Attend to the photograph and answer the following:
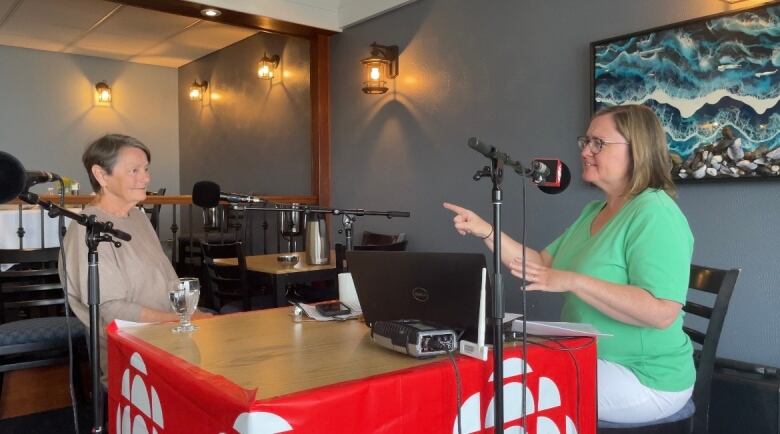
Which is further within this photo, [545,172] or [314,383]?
[545,172]

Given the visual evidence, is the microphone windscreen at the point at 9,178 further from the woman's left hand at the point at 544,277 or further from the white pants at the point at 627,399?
the white pants at the point at 627,399

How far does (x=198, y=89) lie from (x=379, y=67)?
3831 mm

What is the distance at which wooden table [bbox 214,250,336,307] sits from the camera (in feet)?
10.6

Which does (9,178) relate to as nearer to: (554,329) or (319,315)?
(319,315)

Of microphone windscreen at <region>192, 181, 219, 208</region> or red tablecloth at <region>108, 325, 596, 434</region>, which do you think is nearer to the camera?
red tablecloth at <region>108, 325, 596, 434</region>

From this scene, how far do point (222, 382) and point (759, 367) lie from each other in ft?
7.26

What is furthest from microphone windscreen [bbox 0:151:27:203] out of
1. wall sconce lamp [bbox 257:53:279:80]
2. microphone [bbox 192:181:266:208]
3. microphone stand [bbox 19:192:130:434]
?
wall sconce lamp [bbox 257:53:279:80]

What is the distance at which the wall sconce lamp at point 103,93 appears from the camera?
770cm

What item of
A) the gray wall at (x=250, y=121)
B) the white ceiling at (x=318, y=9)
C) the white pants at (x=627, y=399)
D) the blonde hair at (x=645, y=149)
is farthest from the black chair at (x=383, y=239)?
→ the white pants at (x=627, y=399)

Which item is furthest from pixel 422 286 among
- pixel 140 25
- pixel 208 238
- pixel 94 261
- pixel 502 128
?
pixel 140 25

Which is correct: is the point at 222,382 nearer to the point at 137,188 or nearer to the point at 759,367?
the point at 137,188

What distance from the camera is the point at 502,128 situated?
12.4 feet

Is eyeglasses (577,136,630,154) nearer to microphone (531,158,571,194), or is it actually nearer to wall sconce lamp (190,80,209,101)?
microphone (531,158,571,194)

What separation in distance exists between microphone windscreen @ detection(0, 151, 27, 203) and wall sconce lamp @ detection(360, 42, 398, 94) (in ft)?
11.2
